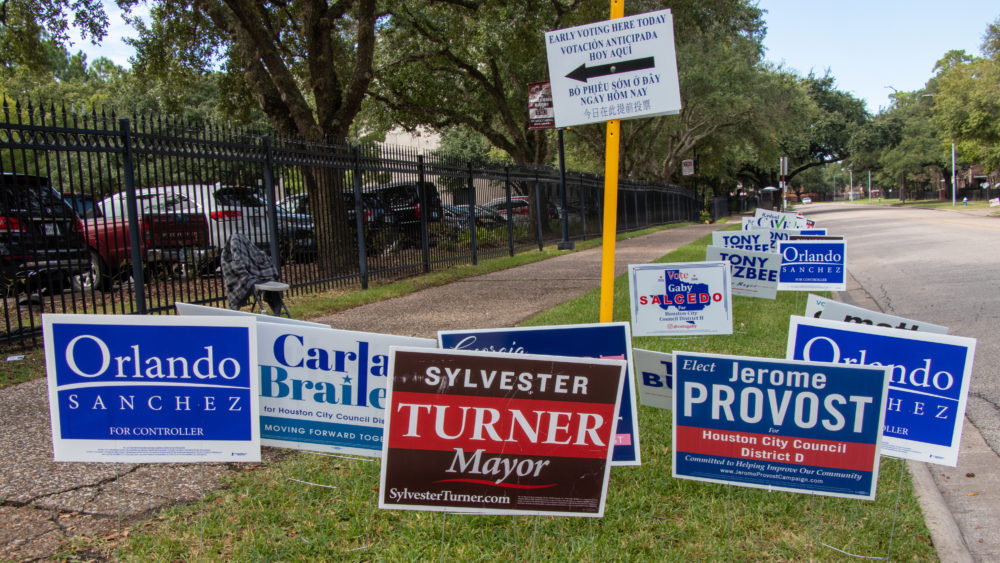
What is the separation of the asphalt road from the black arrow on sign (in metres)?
3.05

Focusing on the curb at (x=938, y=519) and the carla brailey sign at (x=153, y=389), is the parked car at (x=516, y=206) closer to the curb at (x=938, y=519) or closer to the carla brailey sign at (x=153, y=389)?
the curb at (x=938, y=519)

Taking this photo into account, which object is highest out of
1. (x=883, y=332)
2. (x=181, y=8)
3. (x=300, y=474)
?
(x=181, y=8)

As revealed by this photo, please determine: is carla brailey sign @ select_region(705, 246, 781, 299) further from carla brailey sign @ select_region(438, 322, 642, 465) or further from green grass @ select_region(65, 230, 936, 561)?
carla brailey sign @ select_region(438, 322, 642, 465)

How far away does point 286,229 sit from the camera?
11.0 m

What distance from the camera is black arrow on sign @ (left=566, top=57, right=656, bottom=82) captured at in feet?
14.8

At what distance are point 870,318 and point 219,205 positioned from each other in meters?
8.00

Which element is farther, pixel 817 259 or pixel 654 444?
pixel 817 259

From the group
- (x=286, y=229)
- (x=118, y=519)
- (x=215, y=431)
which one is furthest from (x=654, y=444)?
(x=286, y=229)

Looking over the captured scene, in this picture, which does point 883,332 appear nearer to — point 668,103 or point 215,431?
point 668,103

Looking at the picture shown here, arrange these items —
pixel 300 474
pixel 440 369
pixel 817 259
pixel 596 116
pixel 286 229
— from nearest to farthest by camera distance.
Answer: pixel 440 369, pixel 300 474, pixel 596 116, pixel 817 259, pixel 286 229

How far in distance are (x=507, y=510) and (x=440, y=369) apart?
60 cm

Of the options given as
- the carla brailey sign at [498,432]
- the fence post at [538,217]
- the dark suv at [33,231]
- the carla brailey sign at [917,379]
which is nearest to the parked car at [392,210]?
the dark suv at [33,231]

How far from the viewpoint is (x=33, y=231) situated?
6.86 m

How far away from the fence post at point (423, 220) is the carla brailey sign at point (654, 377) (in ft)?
33.5
